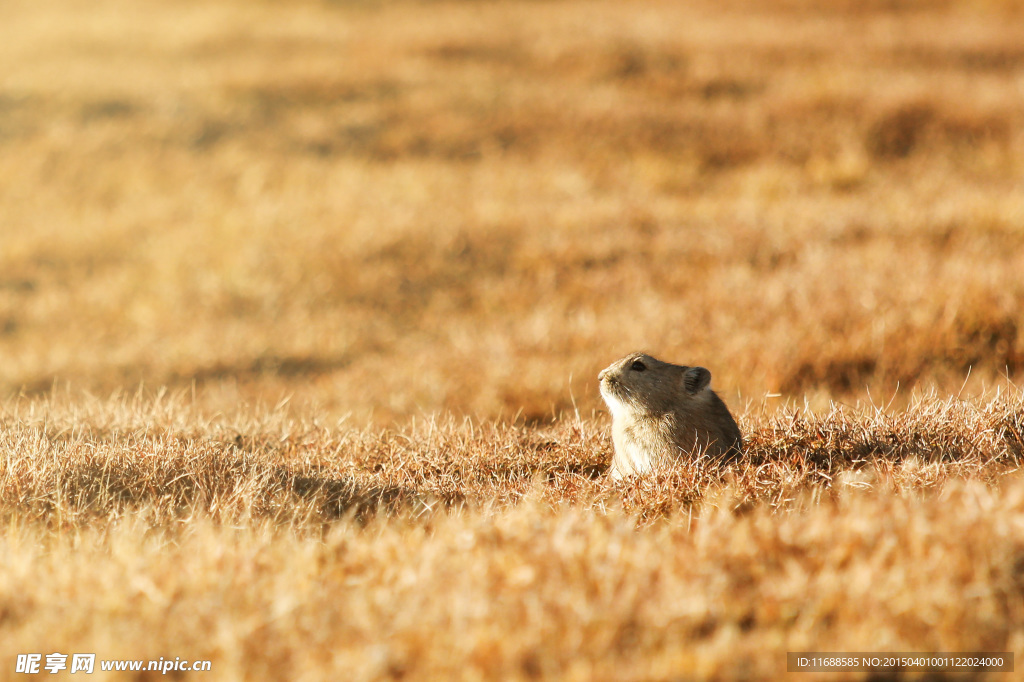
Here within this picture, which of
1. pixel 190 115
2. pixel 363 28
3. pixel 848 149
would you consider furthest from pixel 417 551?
pixel 363 28

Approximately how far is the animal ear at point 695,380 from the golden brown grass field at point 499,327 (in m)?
0.45

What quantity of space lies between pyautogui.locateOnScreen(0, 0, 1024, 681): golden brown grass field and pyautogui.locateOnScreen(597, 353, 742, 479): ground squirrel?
23 cm

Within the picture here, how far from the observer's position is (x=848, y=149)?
14.5 meters

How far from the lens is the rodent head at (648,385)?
15.8 ft

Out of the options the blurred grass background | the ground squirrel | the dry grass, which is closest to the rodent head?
the ground squirrel

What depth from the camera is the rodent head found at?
189 inches

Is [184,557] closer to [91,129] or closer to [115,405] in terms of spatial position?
[115,405]

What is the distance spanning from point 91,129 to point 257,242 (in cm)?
677

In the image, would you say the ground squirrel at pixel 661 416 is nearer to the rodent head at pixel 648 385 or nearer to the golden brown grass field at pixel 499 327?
the rodent head at pixel 648 385

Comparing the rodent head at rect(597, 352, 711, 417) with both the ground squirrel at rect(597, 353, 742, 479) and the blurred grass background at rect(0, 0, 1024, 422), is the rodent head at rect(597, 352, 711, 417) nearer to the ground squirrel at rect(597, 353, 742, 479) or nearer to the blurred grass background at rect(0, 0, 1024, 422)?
the ground squirrel at rect(597, 353, 742, 479)

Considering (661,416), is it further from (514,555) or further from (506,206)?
(506,206)

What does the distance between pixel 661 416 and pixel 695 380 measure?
314mm

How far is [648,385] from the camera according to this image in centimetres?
491

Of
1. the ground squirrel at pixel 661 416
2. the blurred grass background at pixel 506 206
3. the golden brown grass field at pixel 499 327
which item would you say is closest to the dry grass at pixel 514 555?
the golden brown grass field at pixel 499 327
